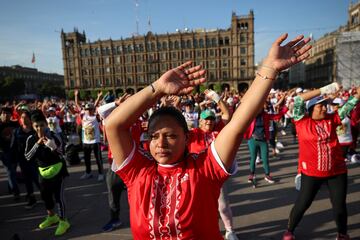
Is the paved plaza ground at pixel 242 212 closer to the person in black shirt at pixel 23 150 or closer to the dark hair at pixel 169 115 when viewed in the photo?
the person in black shirt at pixel 23 150

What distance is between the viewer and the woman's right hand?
149 centimetres

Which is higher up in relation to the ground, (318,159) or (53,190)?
(318,159)

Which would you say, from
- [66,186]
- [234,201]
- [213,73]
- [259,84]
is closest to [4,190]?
[66,186]

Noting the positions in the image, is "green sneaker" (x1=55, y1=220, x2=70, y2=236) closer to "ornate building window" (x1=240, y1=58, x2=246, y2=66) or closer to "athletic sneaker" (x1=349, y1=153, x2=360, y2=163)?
"athletic sneaker" (x1=349, y1=153, x2=360, y2=163)

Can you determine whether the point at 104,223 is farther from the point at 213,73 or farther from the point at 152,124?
the point at 213,73

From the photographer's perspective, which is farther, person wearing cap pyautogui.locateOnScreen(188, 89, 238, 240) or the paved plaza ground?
the paved plaza ground

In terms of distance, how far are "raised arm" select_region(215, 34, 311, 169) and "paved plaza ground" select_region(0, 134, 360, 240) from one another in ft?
9.31

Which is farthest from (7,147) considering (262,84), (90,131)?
(262,84)

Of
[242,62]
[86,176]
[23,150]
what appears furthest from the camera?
[242,62]

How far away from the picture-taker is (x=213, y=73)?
7244cm

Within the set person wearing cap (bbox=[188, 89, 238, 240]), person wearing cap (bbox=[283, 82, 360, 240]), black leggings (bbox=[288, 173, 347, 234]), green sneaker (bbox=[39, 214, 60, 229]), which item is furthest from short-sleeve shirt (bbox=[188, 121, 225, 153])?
green sneaker (bbox=[39, 214, 60, 229])

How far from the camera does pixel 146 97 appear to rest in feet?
4.94

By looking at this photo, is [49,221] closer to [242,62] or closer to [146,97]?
[146,97]

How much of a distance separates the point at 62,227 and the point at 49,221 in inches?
16.4
